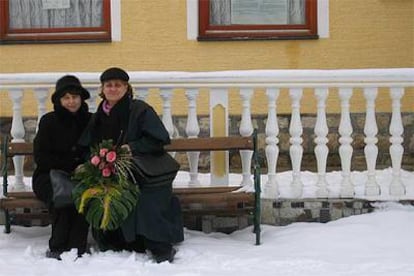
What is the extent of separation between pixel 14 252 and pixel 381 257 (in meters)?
2.69

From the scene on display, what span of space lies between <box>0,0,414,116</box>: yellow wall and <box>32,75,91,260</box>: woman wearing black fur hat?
9.57 feet

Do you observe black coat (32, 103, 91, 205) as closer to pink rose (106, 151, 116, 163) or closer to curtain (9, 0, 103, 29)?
pink rose (106, 151, 116, 163)

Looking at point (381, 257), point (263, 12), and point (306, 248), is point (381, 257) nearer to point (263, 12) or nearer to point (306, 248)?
point (306, 248)

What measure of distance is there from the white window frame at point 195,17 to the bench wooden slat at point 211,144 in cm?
287

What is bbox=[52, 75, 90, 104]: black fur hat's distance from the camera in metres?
5.17

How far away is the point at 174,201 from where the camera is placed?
17.0 feet

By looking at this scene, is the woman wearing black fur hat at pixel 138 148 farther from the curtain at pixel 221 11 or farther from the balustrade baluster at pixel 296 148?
the curtain at pixel 221 11

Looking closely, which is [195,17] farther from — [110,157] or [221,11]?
[110,157]

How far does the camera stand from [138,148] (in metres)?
4.91

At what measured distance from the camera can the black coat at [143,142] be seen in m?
4.92

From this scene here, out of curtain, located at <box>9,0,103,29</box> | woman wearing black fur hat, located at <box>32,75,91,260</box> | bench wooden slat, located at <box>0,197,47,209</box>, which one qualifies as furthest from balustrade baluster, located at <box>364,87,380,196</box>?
curtain, located at <box>9,0,103,29</box>

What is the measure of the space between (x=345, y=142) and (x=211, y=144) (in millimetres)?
1135

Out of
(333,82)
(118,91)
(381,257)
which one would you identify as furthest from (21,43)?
(381,257)

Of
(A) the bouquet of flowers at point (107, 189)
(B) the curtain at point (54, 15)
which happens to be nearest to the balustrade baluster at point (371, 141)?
(A) the bouquet of flowers at point (107, 189)
